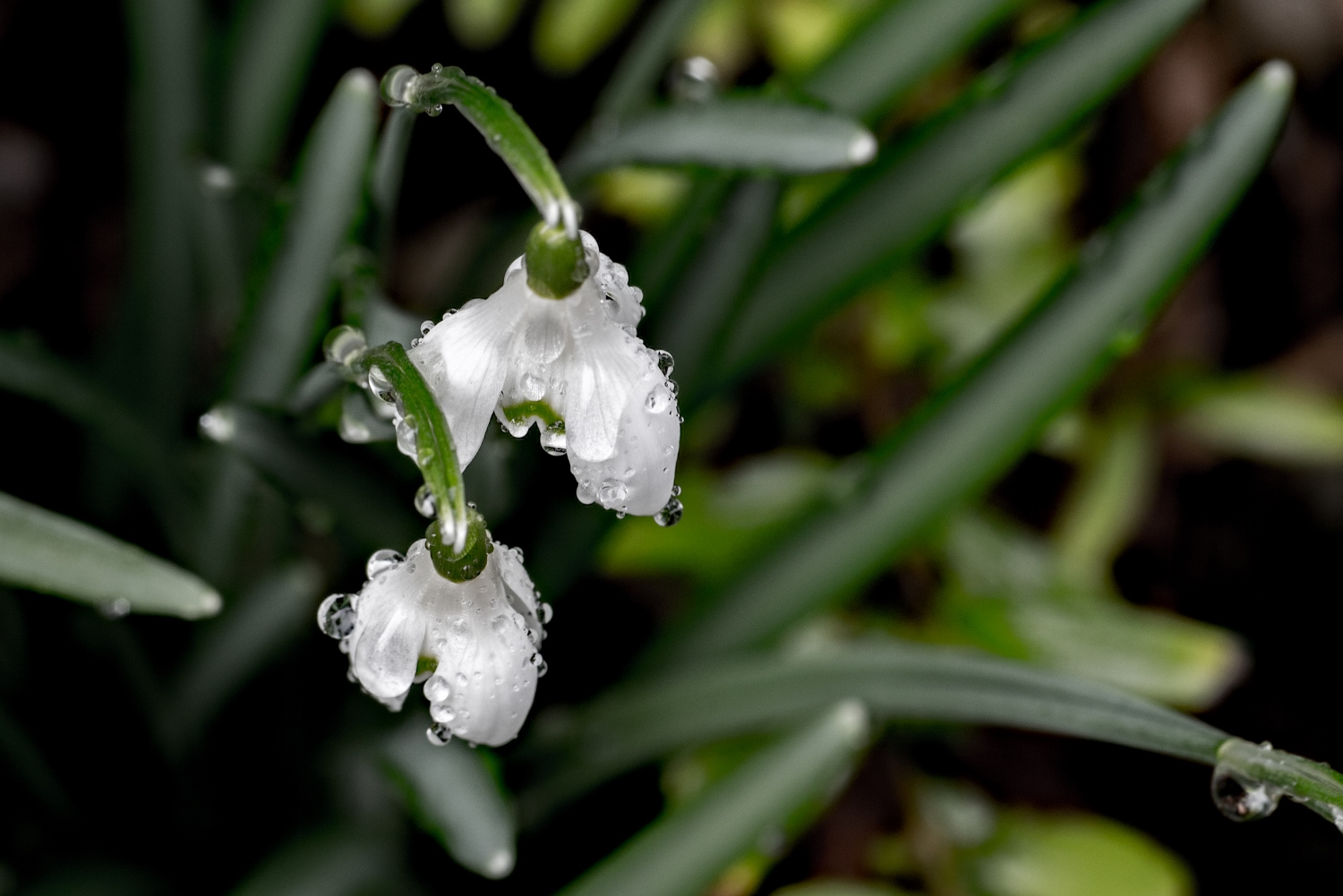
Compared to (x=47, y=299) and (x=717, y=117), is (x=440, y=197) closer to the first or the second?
(x=47, y=299)

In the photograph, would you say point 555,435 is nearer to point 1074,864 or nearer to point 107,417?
point 107,417

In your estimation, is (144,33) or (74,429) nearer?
(144,33)

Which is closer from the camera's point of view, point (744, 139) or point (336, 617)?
point (336, 617)

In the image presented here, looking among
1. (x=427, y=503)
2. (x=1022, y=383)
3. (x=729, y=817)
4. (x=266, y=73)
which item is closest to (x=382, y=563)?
(x=427, y=503)

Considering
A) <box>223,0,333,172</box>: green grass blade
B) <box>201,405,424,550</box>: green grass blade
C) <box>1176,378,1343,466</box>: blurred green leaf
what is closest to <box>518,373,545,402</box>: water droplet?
<box>201,405,424,550</box>: green grass blade

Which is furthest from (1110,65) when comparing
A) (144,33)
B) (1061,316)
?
(144,33)

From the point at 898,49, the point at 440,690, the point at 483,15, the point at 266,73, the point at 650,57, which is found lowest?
the point at 440,690

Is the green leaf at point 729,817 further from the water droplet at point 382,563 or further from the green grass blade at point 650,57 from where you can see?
the green grass blade at point 650,57
